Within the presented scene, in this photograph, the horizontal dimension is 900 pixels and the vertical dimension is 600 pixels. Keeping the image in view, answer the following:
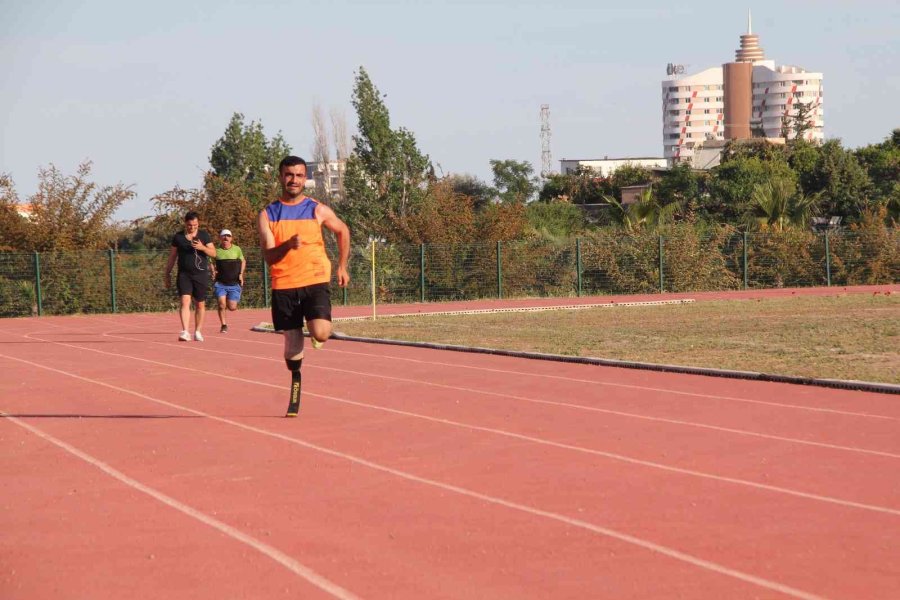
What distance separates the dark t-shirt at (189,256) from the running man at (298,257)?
9302mm

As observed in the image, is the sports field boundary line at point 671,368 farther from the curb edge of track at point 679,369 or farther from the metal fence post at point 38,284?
the metal fence post at point 38,284

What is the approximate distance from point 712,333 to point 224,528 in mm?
14429

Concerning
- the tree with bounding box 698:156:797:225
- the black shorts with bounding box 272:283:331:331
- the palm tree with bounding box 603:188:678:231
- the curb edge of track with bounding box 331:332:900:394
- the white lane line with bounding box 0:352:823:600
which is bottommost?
the white lane line with bounding box 0:352:823:600

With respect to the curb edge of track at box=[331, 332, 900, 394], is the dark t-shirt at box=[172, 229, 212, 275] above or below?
above

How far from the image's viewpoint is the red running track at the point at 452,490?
5562mm

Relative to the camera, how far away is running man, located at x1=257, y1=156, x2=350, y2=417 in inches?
409

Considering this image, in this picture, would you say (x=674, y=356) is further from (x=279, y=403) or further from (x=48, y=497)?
(x=48, y=497)

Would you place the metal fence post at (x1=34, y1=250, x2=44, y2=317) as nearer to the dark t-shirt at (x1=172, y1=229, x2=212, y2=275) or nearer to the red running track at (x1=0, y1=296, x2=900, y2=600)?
the dark t-shirt at (x1=172, y1=229, x2=212, y2=275)

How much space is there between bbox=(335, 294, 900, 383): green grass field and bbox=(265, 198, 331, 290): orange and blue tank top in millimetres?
5338

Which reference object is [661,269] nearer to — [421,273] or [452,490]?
[421,273]

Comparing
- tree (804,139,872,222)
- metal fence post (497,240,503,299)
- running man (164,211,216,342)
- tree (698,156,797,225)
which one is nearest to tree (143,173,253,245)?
metal fence post (497,240,503,299)

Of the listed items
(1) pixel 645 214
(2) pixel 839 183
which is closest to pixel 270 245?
(1) pixel 645 214

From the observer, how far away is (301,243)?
1038cm

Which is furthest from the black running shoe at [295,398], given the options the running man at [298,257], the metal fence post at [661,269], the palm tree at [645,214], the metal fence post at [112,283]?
the palm tree at [645,214]
